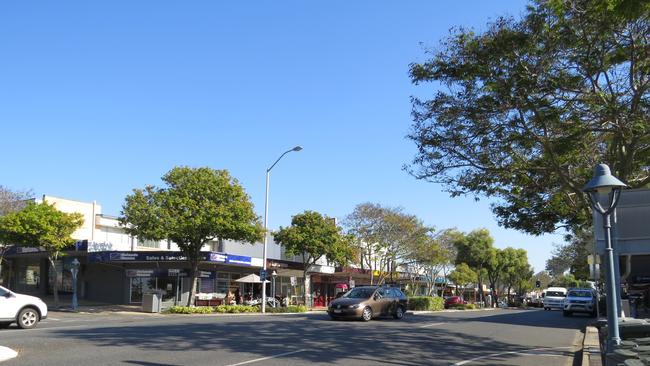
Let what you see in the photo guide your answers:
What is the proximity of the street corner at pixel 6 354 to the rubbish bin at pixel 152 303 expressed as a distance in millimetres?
23127

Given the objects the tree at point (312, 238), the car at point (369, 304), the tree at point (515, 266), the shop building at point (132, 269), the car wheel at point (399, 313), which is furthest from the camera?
the tree at point (515, 266)

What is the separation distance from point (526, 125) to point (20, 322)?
16446 mm

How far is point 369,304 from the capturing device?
77.6ft

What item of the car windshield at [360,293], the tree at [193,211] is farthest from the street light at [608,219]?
the tree at [193,211]

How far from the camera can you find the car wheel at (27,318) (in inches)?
742

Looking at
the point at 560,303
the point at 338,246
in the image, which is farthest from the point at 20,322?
the point at 560,303

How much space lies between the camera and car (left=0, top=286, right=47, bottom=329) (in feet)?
60.7

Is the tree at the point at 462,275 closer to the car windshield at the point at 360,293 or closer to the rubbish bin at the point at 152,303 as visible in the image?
the rubbish bin at the point at 152,303

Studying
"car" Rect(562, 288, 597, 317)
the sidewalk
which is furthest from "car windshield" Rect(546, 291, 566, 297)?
the sidewalk

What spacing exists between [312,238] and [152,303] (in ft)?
41.2

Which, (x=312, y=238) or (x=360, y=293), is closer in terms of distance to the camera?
(x=360, y=293)

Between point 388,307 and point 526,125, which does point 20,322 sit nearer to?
point 388,307

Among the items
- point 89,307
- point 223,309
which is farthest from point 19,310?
point 89,307

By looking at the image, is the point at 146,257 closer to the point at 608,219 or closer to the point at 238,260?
the point at 238,260
